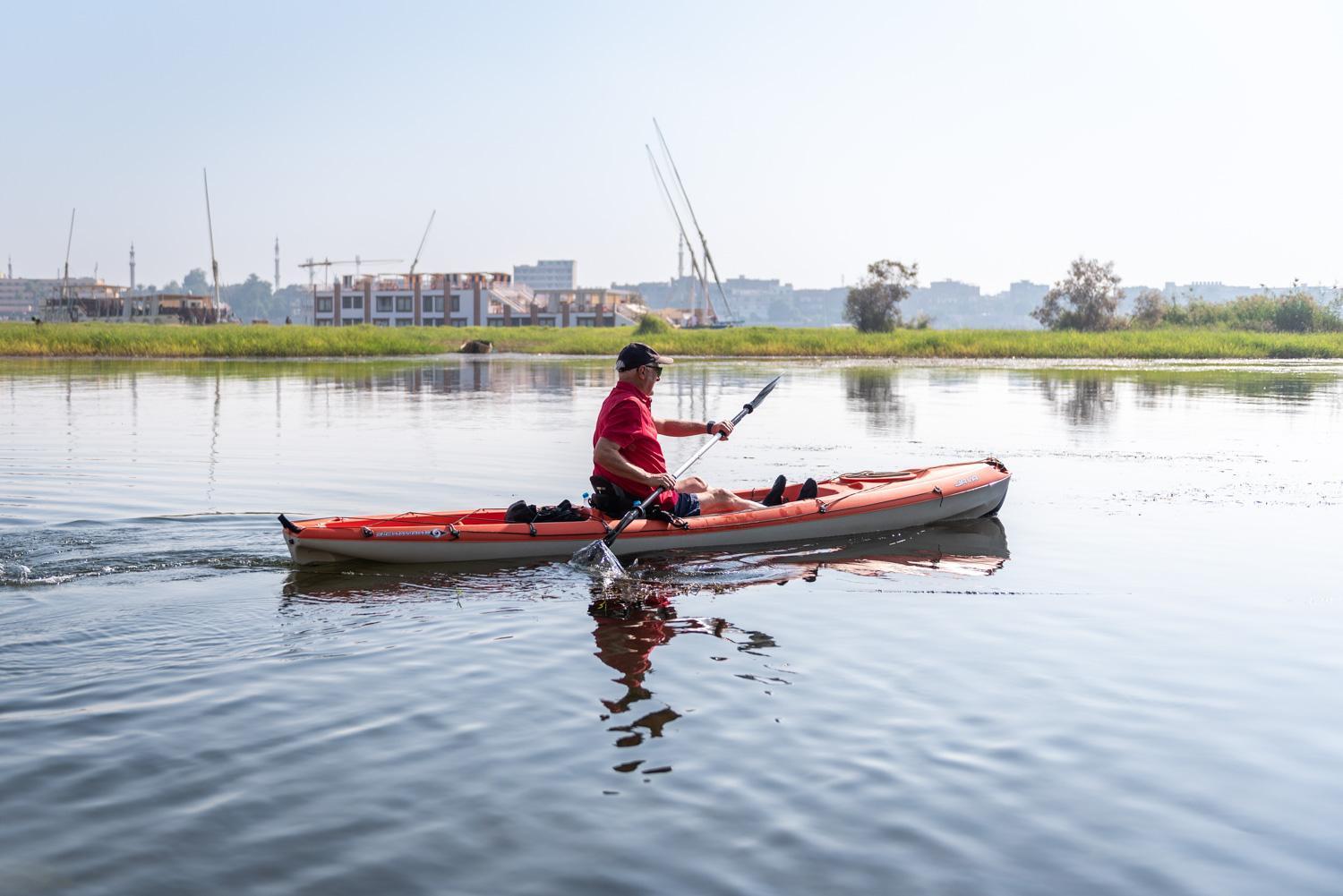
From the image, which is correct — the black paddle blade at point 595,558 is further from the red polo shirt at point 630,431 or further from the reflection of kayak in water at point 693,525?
the red polo shirt at point 630,431

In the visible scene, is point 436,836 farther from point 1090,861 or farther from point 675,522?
point 675,522

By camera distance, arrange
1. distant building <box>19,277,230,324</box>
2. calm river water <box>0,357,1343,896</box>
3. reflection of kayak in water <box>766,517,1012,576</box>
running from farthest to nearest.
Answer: distant building <box>19,277,230,324</box> < reflection of kayak in water <box>766,517,1012,576</box> < calm river water <box>0,357,1343,896</box>

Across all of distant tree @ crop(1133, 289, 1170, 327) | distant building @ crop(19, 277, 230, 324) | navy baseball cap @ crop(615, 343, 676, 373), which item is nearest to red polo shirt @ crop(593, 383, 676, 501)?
navy baseball cap @ crop(615, 343, 676, 373)

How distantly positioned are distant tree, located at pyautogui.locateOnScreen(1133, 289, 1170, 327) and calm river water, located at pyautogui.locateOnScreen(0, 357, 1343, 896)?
4461 cm

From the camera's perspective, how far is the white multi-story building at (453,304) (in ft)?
322

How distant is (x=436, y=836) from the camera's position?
415cm

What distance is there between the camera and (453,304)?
9969 centimetres

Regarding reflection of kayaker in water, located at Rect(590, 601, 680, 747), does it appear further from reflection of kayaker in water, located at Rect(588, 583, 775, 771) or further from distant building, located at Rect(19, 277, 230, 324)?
distant building, located at Rect(19, 277, 230, 324)

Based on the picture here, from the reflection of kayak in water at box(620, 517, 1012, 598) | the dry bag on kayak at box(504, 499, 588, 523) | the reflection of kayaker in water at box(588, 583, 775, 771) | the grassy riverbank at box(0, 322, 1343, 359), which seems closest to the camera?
the reflection of kayaker in water at box(588, 583, 775, 771)

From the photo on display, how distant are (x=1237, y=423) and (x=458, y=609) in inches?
→ 604

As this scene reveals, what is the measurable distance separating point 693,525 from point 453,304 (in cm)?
9281

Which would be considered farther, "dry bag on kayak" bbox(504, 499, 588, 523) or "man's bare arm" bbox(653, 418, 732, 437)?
"man's bare arm" bbox(653, 418, 732, 437)

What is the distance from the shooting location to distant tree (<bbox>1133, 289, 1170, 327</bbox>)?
54469 mm

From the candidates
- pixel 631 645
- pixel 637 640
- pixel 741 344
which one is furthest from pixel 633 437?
pixel 741 344
